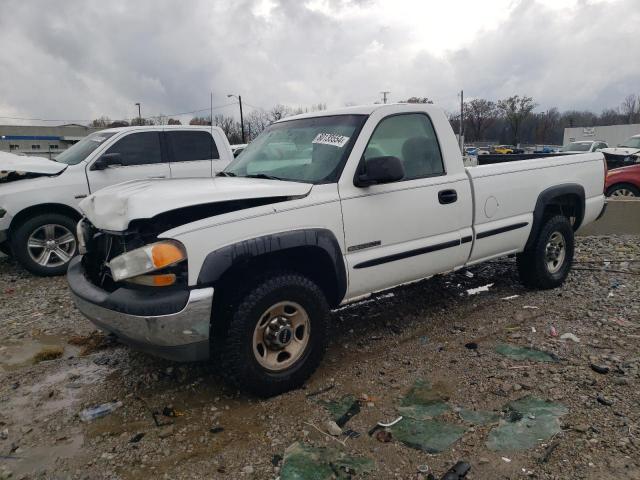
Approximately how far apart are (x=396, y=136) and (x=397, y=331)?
1726mm

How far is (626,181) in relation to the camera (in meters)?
10.4

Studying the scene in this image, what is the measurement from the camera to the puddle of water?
13.4ft

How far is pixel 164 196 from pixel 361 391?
182 centimetres

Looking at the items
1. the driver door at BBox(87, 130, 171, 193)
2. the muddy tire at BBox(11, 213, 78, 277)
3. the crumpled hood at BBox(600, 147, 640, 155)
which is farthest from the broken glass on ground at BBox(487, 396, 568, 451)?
the crumpled hood at BBox(600, 147, 640, 155)

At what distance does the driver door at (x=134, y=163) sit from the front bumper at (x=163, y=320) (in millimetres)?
4482

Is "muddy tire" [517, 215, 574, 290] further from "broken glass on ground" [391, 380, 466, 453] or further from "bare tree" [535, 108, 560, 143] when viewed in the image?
"bare tree" [535, 108, 560, 143]

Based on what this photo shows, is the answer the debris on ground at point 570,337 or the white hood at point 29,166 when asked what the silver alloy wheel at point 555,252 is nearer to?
the debris on ground at point 570,337

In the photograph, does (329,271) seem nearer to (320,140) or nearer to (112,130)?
(320,140)

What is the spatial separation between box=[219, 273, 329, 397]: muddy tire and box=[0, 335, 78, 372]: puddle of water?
200cm

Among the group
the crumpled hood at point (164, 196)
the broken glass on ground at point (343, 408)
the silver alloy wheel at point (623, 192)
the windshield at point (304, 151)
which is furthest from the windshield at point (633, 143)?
the broken glass on ground at point (343, 408)

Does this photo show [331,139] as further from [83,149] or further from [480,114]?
[480,114]

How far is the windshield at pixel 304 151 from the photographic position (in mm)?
3697

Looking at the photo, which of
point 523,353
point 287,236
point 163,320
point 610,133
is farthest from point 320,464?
point 610,133

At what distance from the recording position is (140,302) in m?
2.87
